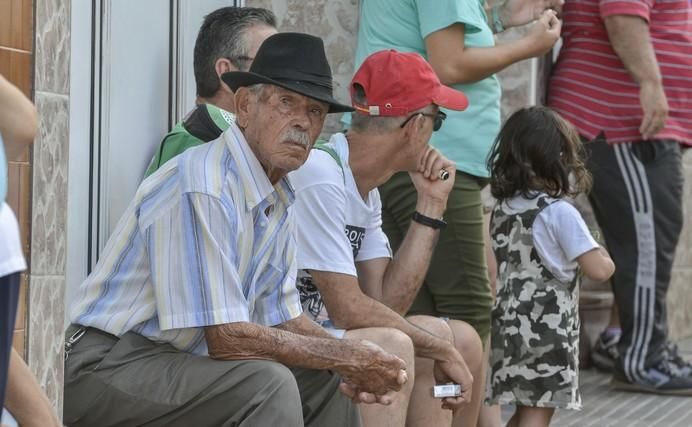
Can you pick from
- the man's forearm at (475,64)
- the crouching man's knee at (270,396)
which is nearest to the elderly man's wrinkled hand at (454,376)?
the crouching man's knee at (270,396)

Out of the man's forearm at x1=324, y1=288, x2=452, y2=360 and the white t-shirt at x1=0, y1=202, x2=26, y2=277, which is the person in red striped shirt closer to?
the man's forearm at x1=324, y1=288, x2=452, y2=360

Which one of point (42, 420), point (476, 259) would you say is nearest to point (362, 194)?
point (476, 259)

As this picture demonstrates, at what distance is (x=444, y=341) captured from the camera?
466 centimetres

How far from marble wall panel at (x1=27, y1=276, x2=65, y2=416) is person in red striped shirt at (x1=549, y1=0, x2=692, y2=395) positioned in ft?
12.6

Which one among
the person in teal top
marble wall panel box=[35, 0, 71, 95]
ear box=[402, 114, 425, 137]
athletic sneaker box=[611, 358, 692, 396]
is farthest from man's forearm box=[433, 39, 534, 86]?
athletic sneaker box=[611, 358, 692, 396]

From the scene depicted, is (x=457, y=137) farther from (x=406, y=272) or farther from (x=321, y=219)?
(x=321, y=219)

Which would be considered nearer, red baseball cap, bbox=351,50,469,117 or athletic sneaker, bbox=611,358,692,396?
red baseball cap, bbox=351,50,469,117

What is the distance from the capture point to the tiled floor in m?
6.68

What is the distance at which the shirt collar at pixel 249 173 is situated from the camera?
3842mm

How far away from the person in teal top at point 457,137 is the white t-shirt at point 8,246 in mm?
3174

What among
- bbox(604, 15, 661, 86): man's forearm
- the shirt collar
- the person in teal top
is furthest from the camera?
bbox(604, 15, 661, 86): man's forearm

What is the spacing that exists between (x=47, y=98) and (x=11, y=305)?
5.20 feet

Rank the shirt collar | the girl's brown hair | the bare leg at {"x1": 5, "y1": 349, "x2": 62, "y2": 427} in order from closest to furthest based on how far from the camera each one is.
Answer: the bare leg at {"x1": 5, "y1": 349, "x2": 62, "y2": 427} < the shirt collar < the girl's brown hair

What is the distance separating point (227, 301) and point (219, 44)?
4.50 ft
